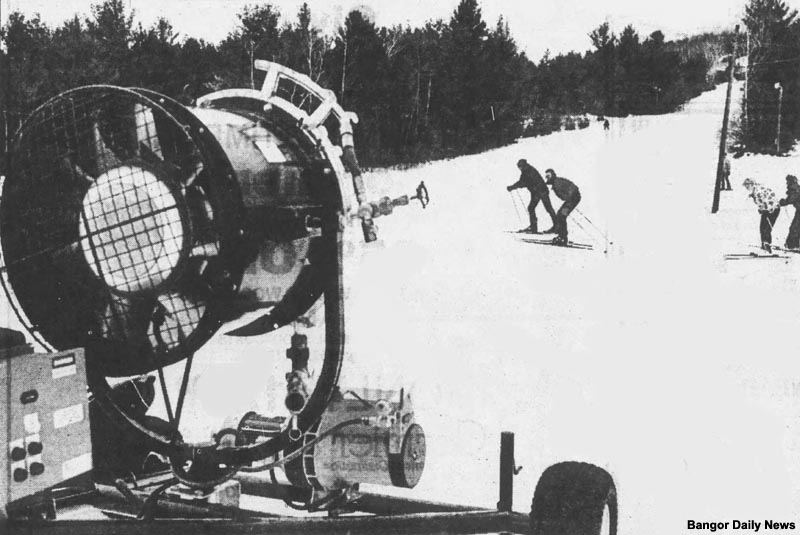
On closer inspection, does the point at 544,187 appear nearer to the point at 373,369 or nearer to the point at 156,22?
the point at 373,369

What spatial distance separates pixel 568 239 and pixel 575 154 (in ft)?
1.32

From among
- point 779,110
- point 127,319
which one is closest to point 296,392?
point 127,319

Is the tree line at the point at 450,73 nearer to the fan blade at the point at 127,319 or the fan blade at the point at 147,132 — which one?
the fan blade at the point at 147,132

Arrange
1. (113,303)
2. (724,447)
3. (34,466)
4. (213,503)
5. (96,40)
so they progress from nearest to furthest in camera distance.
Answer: (34,466) → (113,303) → (213,503) → (724,447) → (96,40)

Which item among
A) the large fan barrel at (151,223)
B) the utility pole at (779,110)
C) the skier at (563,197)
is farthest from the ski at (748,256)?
the large fan barrel at (151,223)

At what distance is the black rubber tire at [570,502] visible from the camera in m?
2.49

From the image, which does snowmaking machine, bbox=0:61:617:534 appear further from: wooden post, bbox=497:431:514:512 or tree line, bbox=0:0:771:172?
tree line, bbox=0:0:771:172

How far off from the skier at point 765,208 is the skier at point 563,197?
756mm

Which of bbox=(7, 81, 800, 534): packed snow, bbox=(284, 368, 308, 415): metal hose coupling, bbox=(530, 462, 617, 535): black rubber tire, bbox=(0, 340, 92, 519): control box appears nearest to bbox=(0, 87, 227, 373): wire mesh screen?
bbox=(0, 340, 92, 519): control box

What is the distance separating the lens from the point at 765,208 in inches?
140

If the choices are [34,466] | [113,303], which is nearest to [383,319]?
[113,303]

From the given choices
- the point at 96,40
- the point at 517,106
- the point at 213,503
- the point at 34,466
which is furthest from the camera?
the point at 96,40

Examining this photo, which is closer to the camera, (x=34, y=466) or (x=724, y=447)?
(x=34, y=466)

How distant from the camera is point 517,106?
3.72 m
